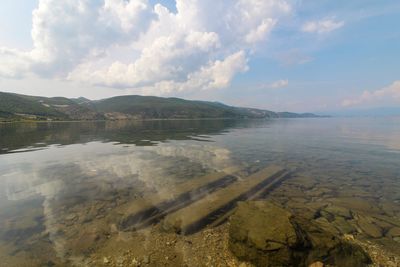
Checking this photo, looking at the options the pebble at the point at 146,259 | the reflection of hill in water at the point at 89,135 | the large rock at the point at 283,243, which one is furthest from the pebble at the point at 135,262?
the reflection of hill in water at the point at 89,135

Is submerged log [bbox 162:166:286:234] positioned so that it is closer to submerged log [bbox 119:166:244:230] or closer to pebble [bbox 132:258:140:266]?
submerged log [bbox 119:166:244:230]


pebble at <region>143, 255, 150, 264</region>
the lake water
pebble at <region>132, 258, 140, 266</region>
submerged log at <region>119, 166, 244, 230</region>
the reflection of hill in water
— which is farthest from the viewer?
the reflection of hill in water

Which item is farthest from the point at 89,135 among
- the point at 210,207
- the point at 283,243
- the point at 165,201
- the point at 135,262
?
the point at 283,243

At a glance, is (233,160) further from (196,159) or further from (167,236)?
(167,236)

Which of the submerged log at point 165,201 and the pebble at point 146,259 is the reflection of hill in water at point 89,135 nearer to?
the submerged log at point 165,201

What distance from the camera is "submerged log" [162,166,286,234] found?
10.6m

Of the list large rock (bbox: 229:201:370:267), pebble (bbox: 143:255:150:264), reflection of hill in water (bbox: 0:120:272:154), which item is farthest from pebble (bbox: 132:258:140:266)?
reflection of hill in water (bbox: 0:120:272:154)

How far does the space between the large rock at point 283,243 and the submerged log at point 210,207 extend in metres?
2.54

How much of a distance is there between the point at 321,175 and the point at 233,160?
943 centimetres

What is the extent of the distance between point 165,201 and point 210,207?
9.68 ft

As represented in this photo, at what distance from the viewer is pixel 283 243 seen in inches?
301

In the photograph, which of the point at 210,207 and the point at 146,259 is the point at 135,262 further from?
the point at 210,207

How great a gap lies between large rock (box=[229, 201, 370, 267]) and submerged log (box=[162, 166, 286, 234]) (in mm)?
2543

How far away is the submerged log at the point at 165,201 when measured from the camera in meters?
11.5
